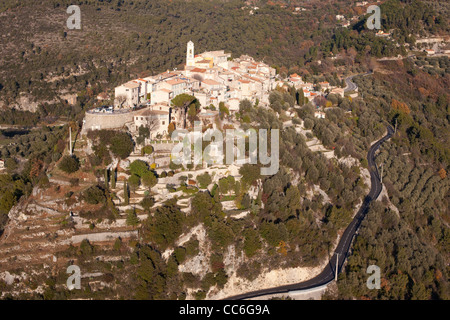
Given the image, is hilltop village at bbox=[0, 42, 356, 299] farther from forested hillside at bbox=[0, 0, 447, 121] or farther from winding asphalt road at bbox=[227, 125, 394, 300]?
forested hillside at bbox=[0, 0, 447, 121]

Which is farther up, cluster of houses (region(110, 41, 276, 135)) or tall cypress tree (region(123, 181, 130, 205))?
cluster of houses (region(110, 41, 276, 135))

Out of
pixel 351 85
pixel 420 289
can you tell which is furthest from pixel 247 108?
pixel 351 85

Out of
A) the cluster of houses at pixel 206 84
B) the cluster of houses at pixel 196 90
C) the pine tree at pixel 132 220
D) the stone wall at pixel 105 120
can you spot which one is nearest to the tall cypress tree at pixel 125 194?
the pine tree at pixel 132 220

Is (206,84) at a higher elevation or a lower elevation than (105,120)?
higher

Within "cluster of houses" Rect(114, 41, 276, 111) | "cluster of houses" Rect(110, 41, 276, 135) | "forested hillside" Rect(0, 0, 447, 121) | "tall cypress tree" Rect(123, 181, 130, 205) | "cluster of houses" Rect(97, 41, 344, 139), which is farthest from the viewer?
"forested hillside" Rect(0, 0, 447, 121)

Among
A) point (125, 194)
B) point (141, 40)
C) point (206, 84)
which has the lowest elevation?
point (125, 194)

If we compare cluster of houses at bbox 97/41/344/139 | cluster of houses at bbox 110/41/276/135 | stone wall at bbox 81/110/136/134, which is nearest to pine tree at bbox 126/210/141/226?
cluster of houses at bbox 97/41/344/139

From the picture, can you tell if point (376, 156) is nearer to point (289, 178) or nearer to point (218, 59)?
point (289, 178)

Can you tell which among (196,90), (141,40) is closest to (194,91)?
(196,90)

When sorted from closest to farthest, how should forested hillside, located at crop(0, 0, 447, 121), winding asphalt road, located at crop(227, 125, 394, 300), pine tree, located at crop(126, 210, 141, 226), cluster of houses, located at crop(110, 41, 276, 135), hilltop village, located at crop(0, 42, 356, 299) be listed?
hilltop village, located at crop(0, 42, 356, 299) → pine tree, located at crop(126, 210, 141, 226) → winding asphalt road, located at crop(227, 125, 394, 300) → cluster of houses, located at crop(110, 41, 276, 135) → forested hillside, located at crop(0, 0, 447, 121)

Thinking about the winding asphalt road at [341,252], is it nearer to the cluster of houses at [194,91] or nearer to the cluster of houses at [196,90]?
the cluster of houses at [194,91]

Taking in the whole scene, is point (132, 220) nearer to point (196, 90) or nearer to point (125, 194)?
point (125, 194)

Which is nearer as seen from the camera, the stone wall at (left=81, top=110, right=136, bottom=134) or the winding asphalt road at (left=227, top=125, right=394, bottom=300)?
the winding asphalt road at (left=227, top=125, right=394, bottom=300)

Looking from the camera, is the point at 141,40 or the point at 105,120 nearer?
the point at 105,120
